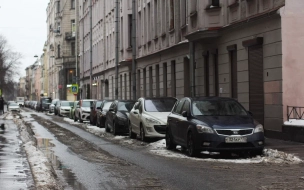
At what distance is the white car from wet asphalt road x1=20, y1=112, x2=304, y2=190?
16.5 feet

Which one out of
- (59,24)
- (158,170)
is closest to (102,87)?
(59,24)

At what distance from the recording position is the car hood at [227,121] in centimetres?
1442

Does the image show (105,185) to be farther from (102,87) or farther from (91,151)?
(102,87)

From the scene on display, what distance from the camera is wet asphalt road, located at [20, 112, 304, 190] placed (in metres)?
10.1

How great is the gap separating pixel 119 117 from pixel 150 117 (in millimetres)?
4994

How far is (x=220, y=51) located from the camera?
25531 mm

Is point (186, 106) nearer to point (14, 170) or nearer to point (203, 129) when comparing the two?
point (203, 129)

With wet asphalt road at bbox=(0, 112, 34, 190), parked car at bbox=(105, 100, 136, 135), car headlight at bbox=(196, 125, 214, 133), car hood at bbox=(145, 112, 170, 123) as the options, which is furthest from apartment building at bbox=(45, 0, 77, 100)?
car headlight at bbox=(196, 125, 214, 133)

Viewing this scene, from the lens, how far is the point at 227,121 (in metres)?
14.7

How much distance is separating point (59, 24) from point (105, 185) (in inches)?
3704

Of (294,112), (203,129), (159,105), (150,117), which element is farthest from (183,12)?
(203,129)

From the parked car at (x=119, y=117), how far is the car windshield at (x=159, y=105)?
3235 mm

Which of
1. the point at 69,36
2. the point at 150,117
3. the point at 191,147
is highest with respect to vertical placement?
the point at 69,36

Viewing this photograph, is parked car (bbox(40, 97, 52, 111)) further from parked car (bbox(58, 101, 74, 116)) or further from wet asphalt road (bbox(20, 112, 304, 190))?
wet asphalt road (bbox(20, 112, 304, 190))
